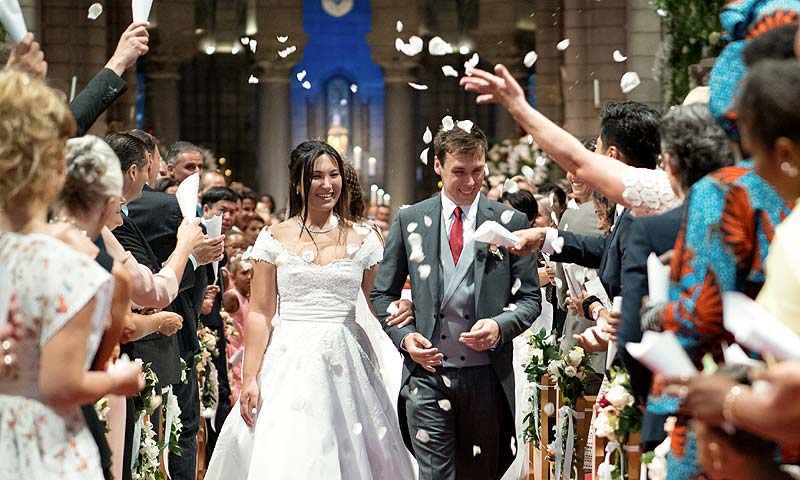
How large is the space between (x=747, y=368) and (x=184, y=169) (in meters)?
6.38

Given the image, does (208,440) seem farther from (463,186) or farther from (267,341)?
(463,186)

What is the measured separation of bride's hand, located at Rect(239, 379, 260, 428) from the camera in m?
5.93

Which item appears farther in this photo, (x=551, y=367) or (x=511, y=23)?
(x=511, y=23)

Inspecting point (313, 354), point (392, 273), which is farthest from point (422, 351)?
point (313, 354)

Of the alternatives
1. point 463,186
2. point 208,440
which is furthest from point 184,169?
point 463,186

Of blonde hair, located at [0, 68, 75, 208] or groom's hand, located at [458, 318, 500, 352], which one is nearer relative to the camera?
blonde hair, located at [0, 68, 75, 208]

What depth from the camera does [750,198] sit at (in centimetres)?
274

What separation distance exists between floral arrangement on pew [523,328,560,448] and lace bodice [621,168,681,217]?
2.23m

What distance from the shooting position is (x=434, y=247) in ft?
18.8

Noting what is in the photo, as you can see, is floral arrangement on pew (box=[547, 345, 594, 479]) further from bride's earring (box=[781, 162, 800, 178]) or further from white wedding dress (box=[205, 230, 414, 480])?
bride's earring (box=[781, 162, 800, 178])

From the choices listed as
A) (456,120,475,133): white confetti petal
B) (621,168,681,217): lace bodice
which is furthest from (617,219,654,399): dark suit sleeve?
(456,120,475,133): white confetti petal

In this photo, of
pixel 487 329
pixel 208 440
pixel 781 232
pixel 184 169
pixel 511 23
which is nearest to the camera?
pixel 781 232

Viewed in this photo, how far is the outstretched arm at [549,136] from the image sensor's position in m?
3.73

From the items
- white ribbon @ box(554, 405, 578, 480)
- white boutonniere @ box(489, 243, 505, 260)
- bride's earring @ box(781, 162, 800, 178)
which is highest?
bride's earring @ box(781, 162, 800, 178)
